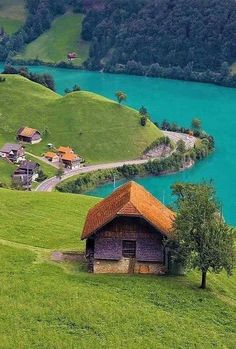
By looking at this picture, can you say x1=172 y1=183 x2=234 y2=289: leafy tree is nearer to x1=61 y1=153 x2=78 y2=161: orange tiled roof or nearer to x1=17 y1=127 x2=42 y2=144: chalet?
x1=61 y1=153 x2=78 y2=161: orange tiled roof

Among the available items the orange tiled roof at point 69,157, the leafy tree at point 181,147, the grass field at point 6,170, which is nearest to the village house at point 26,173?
the grass field at point 6,170

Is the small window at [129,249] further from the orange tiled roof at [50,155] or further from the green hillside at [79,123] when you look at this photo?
the green hillside at [79,123]

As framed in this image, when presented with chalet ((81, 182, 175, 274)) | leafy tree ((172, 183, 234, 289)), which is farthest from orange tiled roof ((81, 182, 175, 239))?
leafy tree ((172, 183, 234, 289))

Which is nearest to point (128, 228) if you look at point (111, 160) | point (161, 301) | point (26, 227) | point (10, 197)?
point (161, 301)

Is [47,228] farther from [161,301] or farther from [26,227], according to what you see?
[161,301]

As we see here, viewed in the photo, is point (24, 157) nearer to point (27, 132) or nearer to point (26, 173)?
point (27, 132)

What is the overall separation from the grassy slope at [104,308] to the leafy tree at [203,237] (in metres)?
2.09

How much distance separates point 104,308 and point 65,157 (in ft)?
373

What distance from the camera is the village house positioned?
422 feet

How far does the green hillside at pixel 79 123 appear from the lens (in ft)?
524

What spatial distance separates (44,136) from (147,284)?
417 feet

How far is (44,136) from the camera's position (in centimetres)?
16238

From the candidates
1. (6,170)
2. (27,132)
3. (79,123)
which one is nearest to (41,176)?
(6,170)

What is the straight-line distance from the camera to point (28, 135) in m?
157
